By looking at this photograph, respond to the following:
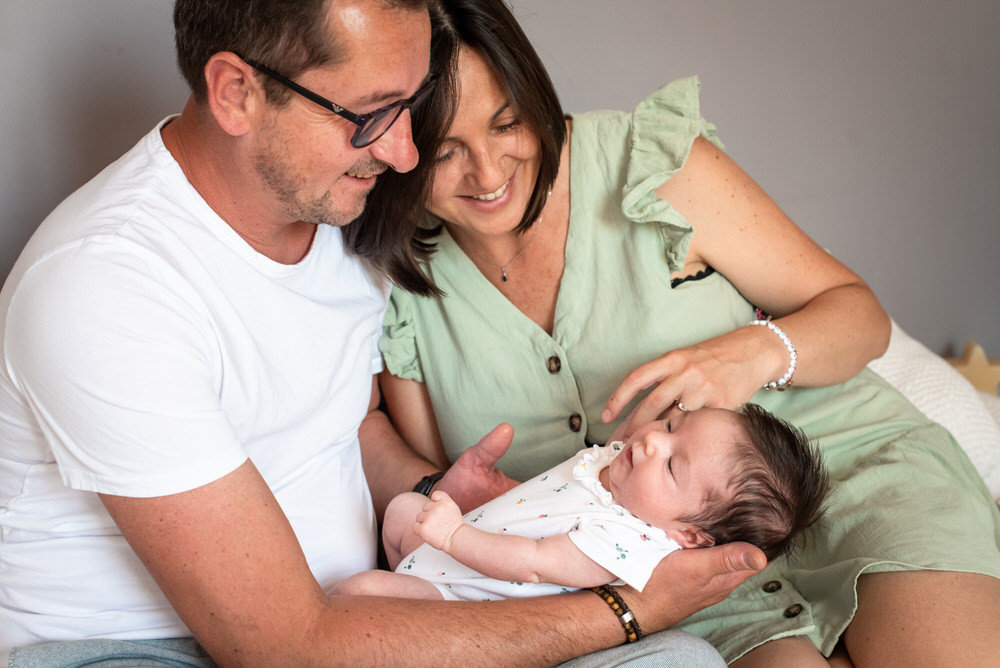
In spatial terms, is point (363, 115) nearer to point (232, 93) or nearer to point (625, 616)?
point (232, 93)

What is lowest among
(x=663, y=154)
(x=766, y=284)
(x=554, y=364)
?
(x=554, y=364)

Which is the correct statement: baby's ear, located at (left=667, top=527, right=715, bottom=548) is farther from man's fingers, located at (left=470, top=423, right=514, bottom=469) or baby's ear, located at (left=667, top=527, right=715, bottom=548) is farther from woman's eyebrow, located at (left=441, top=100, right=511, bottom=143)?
woman's eyebrow, located at (left=441, top=100, right=511, bottom=143)

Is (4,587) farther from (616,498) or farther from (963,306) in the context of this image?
(963,306)

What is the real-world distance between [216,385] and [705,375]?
33.1 inches

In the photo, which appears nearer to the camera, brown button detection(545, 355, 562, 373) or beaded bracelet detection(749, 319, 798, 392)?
beaded bracelet detection(749, 319, 798, 392)

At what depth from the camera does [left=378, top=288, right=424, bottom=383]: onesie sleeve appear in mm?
2008

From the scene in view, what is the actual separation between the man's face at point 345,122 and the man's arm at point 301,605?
0.46 m

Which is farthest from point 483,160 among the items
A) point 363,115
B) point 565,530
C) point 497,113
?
point 565,530

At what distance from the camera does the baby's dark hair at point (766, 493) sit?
152cm

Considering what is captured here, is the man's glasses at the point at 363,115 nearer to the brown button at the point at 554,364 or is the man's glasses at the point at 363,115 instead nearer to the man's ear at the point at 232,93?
the man's ear at the point at 232,93

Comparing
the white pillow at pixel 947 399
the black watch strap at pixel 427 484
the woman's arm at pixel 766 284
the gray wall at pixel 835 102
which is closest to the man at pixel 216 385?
the black watch strap at pixel 427 484

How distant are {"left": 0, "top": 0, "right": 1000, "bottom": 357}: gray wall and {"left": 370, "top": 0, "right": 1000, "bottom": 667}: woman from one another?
75 cm

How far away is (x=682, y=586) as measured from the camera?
145 cm

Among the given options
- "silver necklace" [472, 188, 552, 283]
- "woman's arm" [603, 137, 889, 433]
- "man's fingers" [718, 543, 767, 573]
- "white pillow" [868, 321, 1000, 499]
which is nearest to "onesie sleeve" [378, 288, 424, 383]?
"silver necklace" [472, 188, 552, 283]
